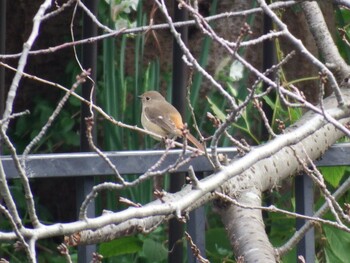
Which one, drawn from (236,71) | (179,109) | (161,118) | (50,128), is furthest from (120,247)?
(161,118)

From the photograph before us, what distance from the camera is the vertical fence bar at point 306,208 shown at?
2302 mm

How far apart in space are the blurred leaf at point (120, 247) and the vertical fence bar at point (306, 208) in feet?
2.77

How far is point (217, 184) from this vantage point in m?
1.31

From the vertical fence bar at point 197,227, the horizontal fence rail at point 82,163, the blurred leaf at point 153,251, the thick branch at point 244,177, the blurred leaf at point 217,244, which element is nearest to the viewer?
the thick branch at point 244,177

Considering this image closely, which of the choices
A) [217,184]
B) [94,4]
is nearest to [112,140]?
[94,4]

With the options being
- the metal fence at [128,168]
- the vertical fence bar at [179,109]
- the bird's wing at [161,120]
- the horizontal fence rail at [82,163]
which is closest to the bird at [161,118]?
the bird's wing at [161,120]

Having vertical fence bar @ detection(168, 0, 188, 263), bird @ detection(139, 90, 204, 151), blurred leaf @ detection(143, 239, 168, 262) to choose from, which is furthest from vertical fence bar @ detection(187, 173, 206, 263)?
bird @ detection(139, 90, 204, 151)

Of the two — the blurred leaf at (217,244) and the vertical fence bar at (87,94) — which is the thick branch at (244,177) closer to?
the vertical fence bar at (87,94)

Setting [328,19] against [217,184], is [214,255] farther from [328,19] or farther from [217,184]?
[217,184]

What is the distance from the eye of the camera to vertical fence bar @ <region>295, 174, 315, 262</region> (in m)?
2.30

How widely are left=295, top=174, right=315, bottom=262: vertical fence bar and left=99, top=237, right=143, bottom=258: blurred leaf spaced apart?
85cm

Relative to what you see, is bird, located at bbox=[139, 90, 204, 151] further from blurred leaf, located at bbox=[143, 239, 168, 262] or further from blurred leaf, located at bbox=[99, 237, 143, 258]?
blurred leaf, located at bbox=[99, 237, 143, 258]

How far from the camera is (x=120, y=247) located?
305 cm

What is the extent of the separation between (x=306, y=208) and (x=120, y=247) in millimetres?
928
